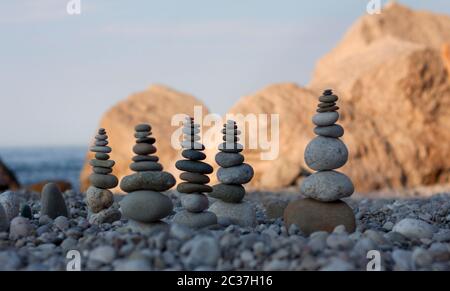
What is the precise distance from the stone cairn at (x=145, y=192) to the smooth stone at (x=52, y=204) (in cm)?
176

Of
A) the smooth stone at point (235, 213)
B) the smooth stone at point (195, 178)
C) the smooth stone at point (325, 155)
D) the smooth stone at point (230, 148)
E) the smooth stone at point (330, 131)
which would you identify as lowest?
the smooth stone at point (235, 213)

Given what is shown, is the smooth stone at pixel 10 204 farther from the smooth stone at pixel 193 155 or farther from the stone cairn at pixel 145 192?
the smooth stone at pixel 193 155

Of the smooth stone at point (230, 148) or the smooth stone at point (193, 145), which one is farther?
the smooth stone at point (230, 148)

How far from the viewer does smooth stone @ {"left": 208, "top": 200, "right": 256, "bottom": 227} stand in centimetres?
659

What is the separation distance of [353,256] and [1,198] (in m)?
4.65

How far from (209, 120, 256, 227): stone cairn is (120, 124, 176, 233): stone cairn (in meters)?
0.80

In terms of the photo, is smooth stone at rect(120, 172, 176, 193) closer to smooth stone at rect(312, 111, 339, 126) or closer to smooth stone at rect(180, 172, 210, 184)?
smooth stone at rect(180, 172, 210, 184)

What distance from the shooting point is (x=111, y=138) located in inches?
689

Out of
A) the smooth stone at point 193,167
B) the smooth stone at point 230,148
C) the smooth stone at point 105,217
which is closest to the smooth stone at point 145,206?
the smooth stone at point 193,167

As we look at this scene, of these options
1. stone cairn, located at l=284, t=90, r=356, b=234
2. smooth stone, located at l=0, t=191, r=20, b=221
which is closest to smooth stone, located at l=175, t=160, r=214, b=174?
stone cairn, located at l=284, t=90, r=356, b=234

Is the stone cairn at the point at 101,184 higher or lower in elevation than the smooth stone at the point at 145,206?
higher

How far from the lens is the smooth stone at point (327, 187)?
20.0 ft

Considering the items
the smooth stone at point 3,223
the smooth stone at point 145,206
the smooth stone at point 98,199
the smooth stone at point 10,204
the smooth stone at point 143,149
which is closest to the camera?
the smooth stone at point 145,206
